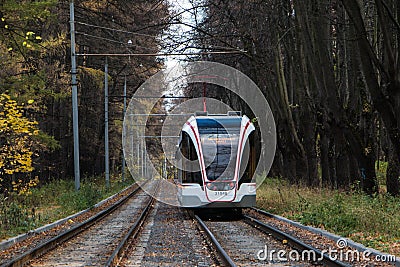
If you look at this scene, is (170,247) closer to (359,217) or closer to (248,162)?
(359,217)

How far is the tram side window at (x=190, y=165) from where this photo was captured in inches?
771

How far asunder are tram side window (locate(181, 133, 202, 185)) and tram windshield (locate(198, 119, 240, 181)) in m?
0.31

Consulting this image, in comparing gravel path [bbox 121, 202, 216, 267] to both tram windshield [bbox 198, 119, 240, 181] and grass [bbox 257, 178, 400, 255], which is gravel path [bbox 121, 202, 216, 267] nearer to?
tram windshield [bbox 198, 119, 240, 181]

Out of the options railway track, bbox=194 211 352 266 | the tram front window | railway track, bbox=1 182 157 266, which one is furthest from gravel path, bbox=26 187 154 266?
the tram front window

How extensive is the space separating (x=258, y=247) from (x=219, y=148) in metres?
6.90

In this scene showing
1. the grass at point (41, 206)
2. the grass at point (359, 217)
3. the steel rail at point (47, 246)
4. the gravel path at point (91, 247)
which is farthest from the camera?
the grass at point (41, 206)

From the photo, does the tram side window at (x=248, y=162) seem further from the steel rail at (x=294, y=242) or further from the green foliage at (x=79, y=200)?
the green foliage at (x=79, y=200)

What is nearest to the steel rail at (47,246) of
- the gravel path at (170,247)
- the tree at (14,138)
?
the gravel path at (170,247)

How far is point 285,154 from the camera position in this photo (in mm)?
32562

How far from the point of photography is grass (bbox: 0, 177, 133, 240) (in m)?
16.3

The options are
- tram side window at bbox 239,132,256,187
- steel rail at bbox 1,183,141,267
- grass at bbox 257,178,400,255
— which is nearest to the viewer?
steel rail at bbox 1,183,141,267

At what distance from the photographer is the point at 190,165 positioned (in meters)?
19.9

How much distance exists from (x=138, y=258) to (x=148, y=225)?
7290 mm

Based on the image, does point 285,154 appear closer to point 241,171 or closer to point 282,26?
point 282,26
